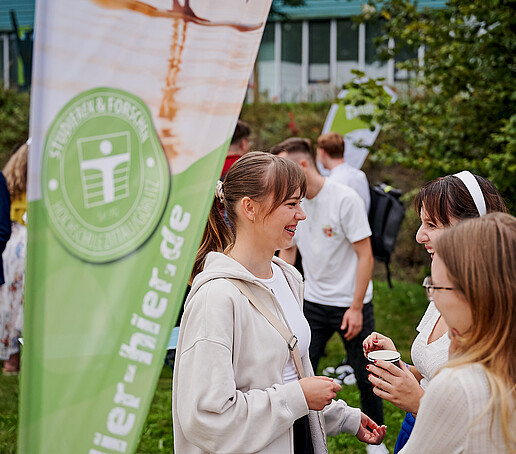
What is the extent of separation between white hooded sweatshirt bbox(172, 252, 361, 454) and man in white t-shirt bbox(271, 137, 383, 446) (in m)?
2.38

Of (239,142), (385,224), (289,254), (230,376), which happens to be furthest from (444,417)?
(385,224)

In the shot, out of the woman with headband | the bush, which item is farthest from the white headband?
the bush

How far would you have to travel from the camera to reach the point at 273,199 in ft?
7.88

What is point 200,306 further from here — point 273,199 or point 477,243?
point 477,243

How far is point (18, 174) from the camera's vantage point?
5863 mm

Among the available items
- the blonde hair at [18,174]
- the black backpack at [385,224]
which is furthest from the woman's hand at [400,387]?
the blonde hair at [18,174]

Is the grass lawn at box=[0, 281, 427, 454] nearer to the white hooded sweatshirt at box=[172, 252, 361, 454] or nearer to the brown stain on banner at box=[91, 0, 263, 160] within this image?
the white hooded sweatshirt at box=[172, 252, 361, 454]

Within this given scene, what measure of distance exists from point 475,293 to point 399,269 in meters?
10.3

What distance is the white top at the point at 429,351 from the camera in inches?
93.3

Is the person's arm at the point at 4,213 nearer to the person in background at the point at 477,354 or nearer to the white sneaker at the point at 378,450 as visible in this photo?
the white sneaker at the point at 378,450

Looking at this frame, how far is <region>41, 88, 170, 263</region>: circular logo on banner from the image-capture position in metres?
1.46

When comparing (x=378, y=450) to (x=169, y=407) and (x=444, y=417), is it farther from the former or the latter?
(x=444, y=417)

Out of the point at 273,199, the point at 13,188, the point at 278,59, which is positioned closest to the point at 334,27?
the point at 278,59

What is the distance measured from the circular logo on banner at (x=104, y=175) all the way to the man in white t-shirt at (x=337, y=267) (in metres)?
3.14
